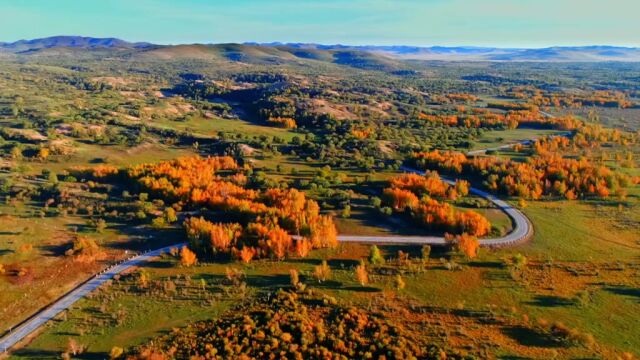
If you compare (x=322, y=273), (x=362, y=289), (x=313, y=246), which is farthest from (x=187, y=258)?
(x=362, y=289)

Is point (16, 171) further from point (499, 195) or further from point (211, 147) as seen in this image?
point (499, 195)

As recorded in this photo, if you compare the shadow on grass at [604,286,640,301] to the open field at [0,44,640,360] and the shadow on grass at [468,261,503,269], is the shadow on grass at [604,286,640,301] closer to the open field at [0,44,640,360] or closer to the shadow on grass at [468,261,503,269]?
the open field at [0,44,640,360]

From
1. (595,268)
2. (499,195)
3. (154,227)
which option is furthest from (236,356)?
(499,195)

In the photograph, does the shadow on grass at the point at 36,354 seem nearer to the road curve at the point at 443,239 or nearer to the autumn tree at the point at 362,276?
the autumn tree at the point at 362,276

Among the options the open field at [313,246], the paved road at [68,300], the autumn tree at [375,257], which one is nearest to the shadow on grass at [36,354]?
the open field at [313,246]

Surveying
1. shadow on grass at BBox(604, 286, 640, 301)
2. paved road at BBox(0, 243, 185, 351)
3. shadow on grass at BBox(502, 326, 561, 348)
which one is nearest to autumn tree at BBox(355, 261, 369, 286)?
shadow on grass at BBox(502, 326, 561, 348)

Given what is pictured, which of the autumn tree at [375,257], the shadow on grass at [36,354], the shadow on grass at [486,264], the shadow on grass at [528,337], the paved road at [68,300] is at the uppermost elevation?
the autumn tree at [375,257]
